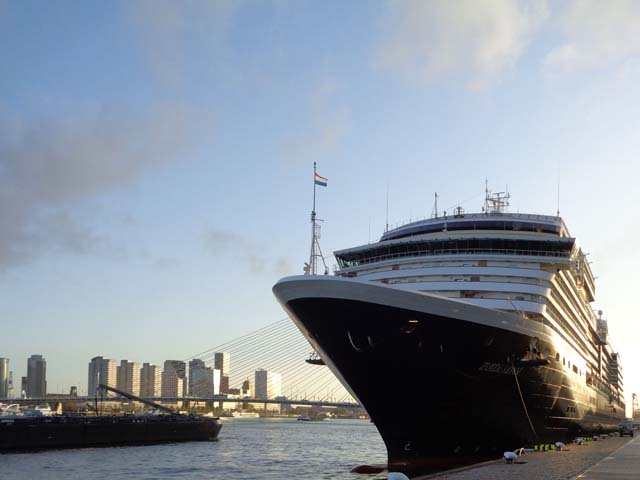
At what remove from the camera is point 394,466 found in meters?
24.8

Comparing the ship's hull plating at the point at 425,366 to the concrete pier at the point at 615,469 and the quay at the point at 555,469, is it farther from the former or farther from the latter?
the concrete pier at the point at 615,469

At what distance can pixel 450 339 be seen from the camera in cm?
2383

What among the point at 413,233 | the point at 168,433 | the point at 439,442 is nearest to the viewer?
the point at 439,442

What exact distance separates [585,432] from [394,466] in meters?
20.7

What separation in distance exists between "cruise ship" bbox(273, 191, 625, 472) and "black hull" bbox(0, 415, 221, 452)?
38158 mm

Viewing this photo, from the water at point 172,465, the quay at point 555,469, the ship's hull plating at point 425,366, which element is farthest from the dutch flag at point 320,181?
the quay at point 555,469

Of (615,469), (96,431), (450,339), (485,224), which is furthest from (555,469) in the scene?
(96,431)

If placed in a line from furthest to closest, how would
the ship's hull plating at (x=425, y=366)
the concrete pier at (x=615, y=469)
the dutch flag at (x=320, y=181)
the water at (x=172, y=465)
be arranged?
the water at (x=172, y=465), the dutch flag at (x=320, y=181), the ship's hull plating at (x=425, y=366), the concrete pier at (x=615, y=469)

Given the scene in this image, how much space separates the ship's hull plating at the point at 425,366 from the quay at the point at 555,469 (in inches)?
83.7

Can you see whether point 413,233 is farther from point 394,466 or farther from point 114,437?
point 114,437

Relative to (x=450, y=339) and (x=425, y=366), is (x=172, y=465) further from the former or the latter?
(x=450, y=339)

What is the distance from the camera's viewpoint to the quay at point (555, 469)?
1916cm

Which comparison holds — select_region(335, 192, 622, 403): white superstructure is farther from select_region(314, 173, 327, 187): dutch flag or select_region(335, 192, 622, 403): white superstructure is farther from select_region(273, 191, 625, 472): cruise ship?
select_region(314, 173, 327, 187): dutch flag

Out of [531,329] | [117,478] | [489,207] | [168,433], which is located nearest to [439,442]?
[531,329]
